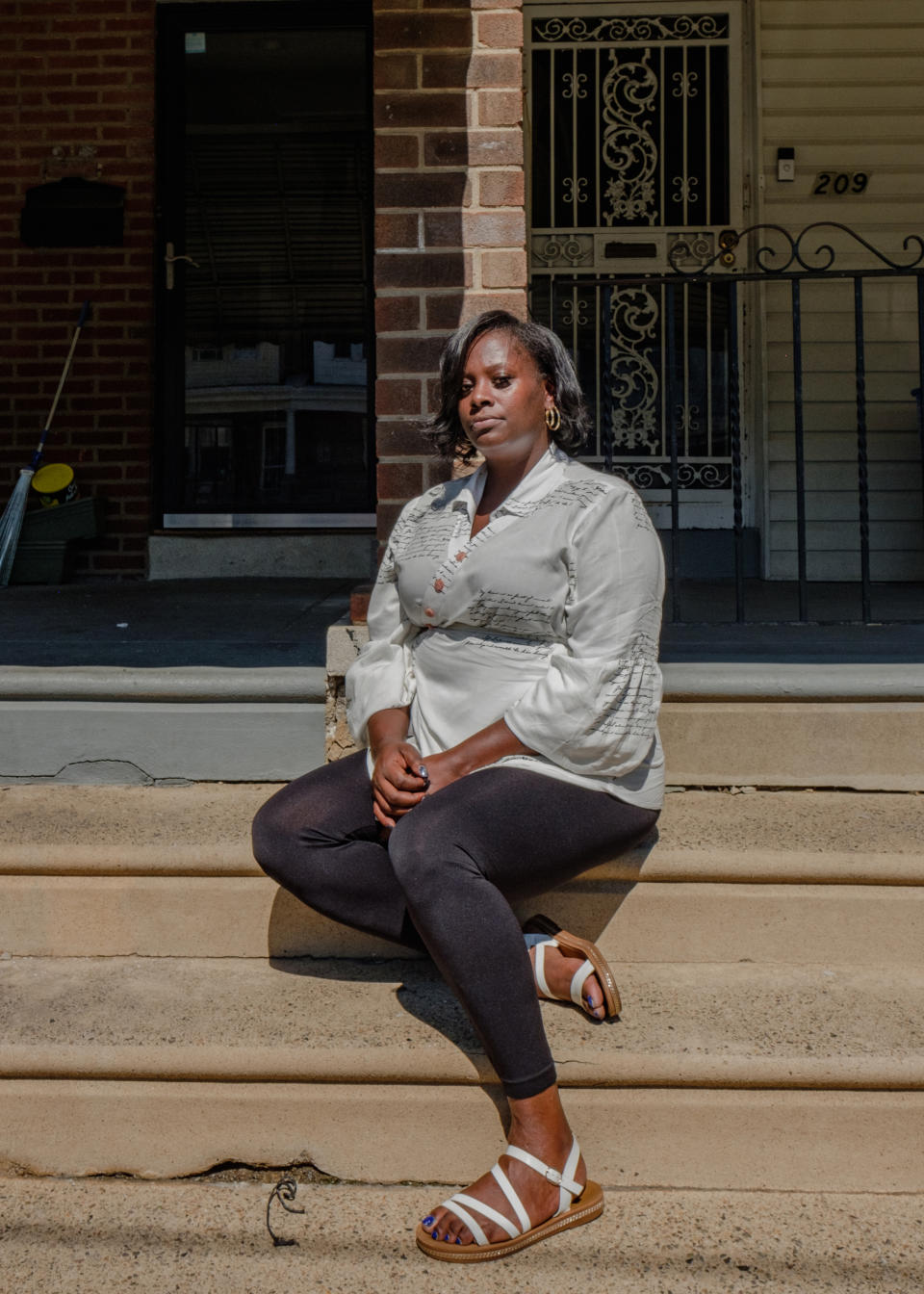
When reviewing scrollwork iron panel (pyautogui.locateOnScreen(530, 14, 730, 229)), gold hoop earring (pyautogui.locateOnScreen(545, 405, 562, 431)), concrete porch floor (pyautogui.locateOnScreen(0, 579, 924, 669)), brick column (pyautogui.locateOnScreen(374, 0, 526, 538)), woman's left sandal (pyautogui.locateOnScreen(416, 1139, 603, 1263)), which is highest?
scrollwork iron panel (pyautogui.locateOnScreen(530, 14, 730, 229))

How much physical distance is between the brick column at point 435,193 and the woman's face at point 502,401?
1.69 ft

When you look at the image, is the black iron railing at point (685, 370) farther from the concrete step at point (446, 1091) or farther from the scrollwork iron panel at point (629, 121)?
the concrete step at point (446, 1091)

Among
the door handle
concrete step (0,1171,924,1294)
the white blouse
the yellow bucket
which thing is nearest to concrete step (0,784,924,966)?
the white blouse

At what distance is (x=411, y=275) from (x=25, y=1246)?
86.4 inches

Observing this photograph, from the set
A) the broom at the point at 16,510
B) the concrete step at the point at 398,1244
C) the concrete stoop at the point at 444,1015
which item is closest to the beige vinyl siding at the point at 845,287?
the concrete stoop at the point at 444,1015

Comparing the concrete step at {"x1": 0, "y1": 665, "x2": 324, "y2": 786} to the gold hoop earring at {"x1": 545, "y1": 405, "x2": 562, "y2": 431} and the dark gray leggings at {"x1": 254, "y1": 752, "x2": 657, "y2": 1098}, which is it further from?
the gold hoop earring at {"x1": 545, "y1": 405, "x2": 562, "y2": 431}

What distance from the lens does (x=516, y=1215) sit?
1923 millimetres

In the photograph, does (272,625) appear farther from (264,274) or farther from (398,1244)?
(264,274)

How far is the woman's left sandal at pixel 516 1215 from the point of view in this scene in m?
1.90

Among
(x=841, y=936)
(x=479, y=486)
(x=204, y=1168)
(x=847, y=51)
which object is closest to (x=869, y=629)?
(x=841, y=936)

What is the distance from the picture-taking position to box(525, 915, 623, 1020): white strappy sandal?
2.31 meters

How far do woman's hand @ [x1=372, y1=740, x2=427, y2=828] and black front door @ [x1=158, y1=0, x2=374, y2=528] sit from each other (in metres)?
3.66

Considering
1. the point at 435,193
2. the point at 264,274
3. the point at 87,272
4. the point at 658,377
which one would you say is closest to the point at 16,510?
the point at 87,272

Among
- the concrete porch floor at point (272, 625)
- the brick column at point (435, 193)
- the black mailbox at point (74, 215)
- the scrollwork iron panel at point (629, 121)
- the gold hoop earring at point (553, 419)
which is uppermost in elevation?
the scrollwork iron panel at point (629, 121)
